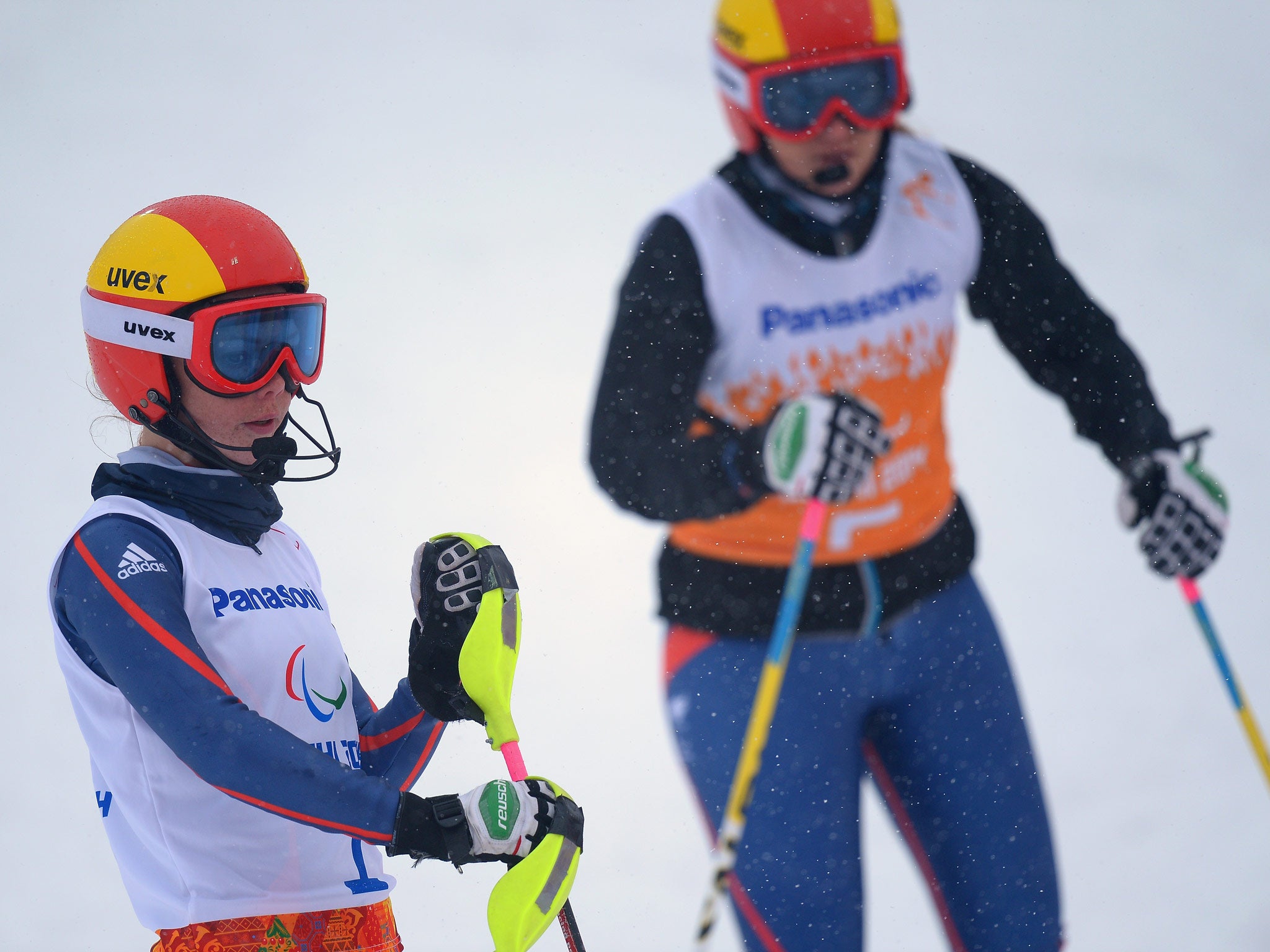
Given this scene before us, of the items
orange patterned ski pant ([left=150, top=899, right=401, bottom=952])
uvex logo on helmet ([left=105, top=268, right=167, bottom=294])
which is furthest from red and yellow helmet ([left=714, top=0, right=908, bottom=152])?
orange patterned ski pant ([left=150, top=899, right=401, bottom=952])

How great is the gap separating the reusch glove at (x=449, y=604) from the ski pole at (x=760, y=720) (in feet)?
0.97

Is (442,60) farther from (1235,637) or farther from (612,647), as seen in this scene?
(1235,637)

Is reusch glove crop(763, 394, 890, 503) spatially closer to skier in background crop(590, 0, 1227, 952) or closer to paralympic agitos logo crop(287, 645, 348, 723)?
skier in background crop(590, 0, 1227, 952)

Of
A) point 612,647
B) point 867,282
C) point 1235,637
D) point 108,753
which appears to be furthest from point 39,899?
point 1235,637

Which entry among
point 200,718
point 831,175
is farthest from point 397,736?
point 831,175

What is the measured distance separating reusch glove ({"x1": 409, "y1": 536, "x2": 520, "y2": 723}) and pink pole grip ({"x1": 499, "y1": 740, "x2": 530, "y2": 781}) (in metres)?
0.05

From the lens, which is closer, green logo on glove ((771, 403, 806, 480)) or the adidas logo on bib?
the adidas logo on bib

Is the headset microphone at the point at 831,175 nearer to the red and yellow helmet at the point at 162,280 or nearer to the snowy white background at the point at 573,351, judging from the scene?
the red and yellow helmet at the point at 162,280

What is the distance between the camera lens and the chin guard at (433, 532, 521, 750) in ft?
4.96

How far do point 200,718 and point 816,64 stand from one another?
976 millimetres

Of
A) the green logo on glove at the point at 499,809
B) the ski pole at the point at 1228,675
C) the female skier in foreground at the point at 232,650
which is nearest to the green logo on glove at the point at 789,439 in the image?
the female skier in foreground at the point at 232,650

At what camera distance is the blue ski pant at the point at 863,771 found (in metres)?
1.57

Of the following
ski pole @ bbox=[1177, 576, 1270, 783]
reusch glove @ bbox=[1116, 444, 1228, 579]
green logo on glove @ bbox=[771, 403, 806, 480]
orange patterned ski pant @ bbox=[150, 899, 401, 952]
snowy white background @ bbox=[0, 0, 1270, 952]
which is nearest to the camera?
orange patterned ski pant @ bbox=[150, 899, 401, 952]

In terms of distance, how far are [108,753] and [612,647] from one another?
1640mm
